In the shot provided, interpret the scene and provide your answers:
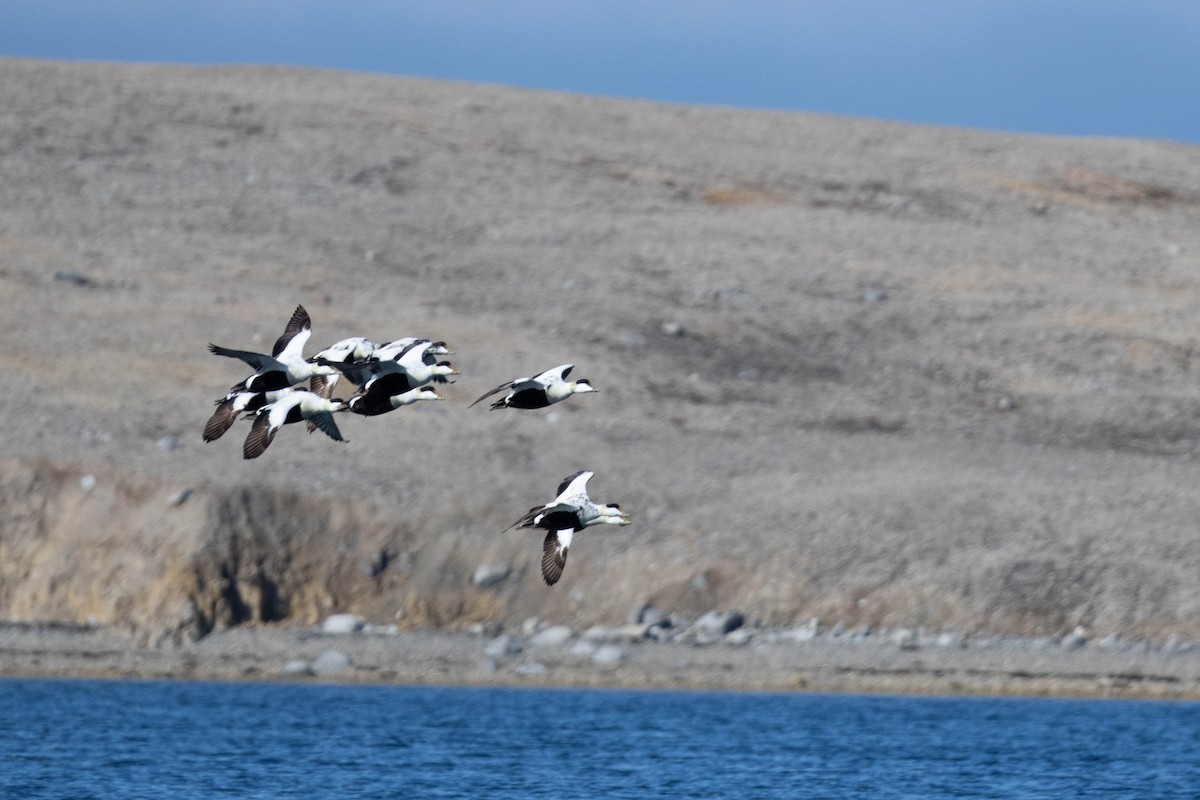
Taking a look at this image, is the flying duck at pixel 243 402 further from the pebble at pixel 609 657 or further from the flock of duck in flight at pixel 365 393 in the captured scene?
the pebble at pixel 609 657

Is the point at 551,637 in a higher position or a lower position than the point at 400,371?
lower

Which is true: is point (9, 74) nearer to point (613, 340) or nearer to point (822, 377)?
point (613, 340)

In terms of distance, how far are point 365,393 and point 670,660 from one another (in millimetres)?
18840

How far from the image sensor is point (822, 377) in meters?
47.6

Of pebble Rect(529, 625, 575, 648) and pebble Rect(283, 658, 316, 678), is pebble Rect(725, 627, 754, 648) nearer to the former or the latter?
pebble Rect(529, 625, 575, 648)

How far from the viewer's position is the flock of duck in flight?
17625 mm

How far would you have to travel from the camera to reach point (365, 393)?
1797 cm

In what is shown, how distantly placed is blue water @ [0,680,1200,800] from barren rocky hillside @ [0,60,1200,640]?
190 centimetres

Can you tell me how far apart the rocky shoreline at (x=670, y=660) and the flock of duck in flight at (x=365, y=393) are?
17.3 meters

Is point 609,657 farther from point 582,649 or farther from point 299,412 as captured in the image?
point 299,412

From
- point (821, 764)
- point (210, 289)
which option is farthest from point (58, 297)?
point (821, 764)

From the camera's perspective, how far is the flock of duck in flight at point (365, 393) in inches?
694

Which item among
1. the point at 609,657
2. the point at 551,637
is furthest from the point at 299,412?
the point at 551,637

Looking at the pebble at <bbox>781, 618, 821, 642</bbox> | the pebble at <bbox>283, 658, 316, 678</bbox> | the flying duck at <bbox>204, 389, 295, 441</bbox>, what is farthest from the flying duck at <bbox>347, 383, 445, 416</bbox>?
the pebble at <bbox>781, 618, 821, 642</bbox>
